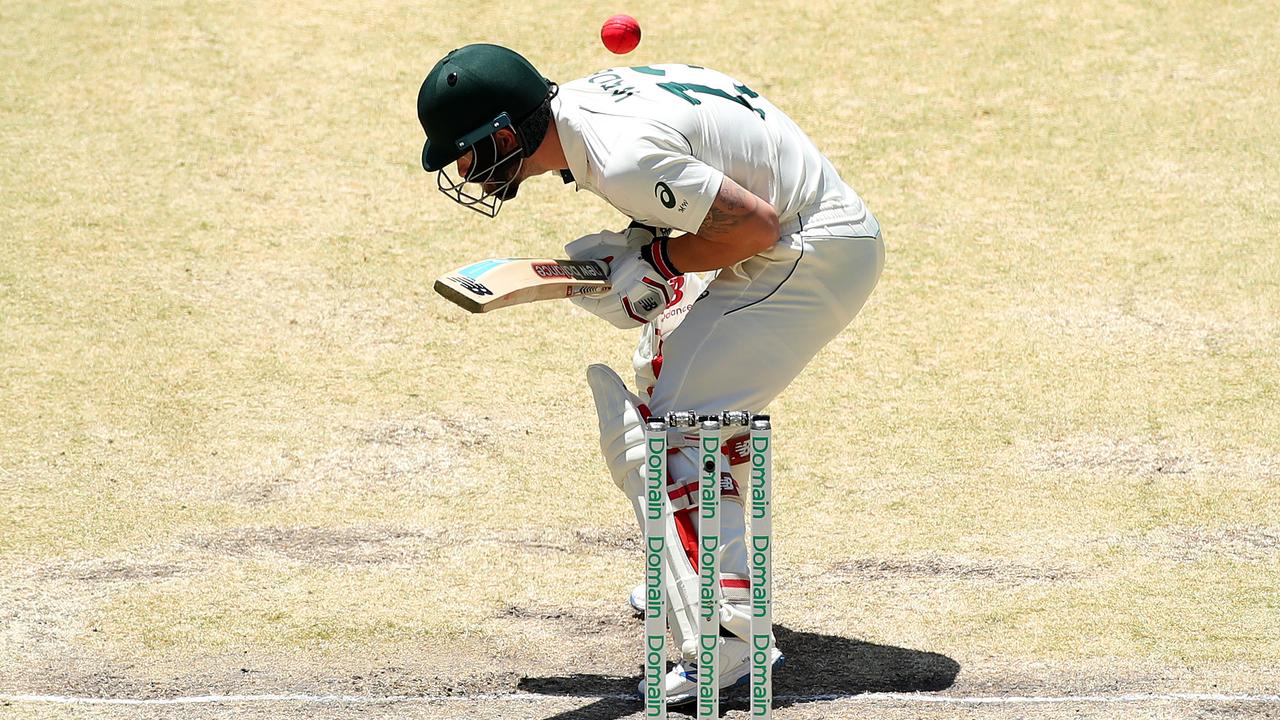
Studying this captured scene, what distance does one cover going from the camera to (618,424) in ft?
15.2

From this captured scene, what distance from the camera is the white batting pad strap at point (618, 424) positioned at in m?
4.59

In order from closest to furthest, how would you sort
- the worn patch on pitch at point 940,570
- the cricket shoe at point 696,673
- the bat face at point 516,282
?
the bat face at point 516,282
the cricket shoe at point 696,673
the worn patch on pitch at point 940,570

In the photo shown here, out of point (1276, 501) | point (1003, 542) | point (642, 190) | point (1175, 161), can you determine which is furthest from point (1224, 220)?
point (642, 190)

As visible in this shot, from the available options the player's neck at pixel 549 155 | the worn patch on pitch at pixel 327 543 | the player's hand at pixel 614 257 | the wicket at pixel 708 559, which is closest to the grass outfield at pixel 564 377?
the worn patch on pitch at pixel 327 543

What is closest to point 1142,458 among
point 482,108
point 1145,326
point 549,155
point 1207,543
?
point 1207,543

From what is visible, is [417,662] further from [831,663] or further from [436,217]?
[436,217]

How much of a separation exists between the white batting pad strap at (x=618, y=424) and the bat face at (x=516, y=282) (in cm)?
32

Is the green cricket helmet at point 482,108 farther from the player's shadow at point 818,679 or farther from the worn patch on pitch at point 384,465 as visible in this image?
the worn patch on pitch at point 384,465

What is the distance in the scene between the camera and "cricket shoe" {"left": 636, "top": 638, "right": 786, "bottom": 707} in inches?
179

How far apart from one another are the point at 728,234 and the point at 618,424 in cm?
67

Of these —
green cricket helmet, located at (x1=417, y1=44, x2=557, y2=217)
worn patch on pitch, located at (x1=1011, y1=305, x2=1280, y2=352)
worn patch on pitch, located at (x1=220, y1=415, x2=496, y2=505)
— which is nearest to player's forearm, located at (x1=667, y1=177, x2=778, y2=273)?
green cricket helmet, located at (x1=417, y1=44, x2=557, y2=217)

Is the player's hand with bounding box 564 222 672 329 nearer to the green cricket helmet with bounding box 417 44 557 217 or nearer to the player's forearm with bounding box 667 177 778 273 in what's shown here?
the player's forearm with bounding box 667 177 778 273

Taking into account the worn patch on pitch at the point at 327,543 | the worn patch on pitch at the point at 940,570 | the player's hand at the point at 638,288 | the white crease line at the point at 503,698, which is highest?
the player's hand at the point at 638,288

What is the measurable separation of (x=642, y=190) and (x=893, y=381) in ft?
10.8
